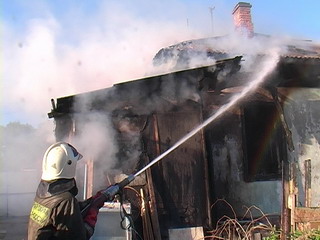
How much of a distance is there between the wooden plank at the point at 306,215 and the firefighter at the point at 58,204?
309 centimetres

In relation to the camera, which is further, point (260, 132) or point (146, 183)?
point (260, 132)

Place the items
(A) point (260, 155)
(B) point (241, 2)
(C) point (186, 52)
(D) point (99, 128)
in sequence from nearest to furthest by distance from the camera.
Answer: (D) point (99, 128) < (A) point (260, 155) < (C) point (186, 52) < (B) point (241, 2)

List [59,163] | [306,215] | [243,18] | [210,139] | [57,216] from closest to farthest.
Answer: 1. [57,216]
2. [59,163]
3. [306,215]
4. [210,139]
5. [243,18]

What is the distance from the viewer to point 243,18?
11570 mm

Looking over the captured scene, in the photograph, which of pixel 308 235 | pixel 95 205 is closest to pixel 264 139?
pixel 308 235

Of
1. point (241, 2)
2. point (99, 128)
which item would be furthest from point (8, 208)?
point (241, 2)

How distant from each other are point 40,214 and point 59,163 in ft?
1.39

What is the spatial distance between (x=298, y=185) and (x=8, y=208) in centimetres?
1131

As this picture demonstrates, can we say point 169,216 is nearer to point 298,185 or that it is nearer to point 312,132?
point 298,185

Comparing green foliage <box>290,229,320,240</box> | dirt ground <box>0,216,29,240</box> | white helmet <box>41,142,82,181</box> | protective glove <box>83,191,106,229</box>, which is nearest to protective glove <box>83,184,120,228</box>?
protective glove <box>83,191,106,229</box>

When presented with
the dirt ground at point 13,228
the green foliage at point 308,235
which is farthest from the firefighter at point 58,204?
the dirt ground at point 13,228

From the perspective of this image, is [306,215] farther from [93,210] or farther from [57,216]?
[57,216]

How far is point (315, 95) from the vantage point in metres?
7.78

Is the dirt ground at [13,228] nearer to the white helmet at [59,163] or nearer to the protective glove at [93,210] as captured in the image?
the protective glove at [93,210]
